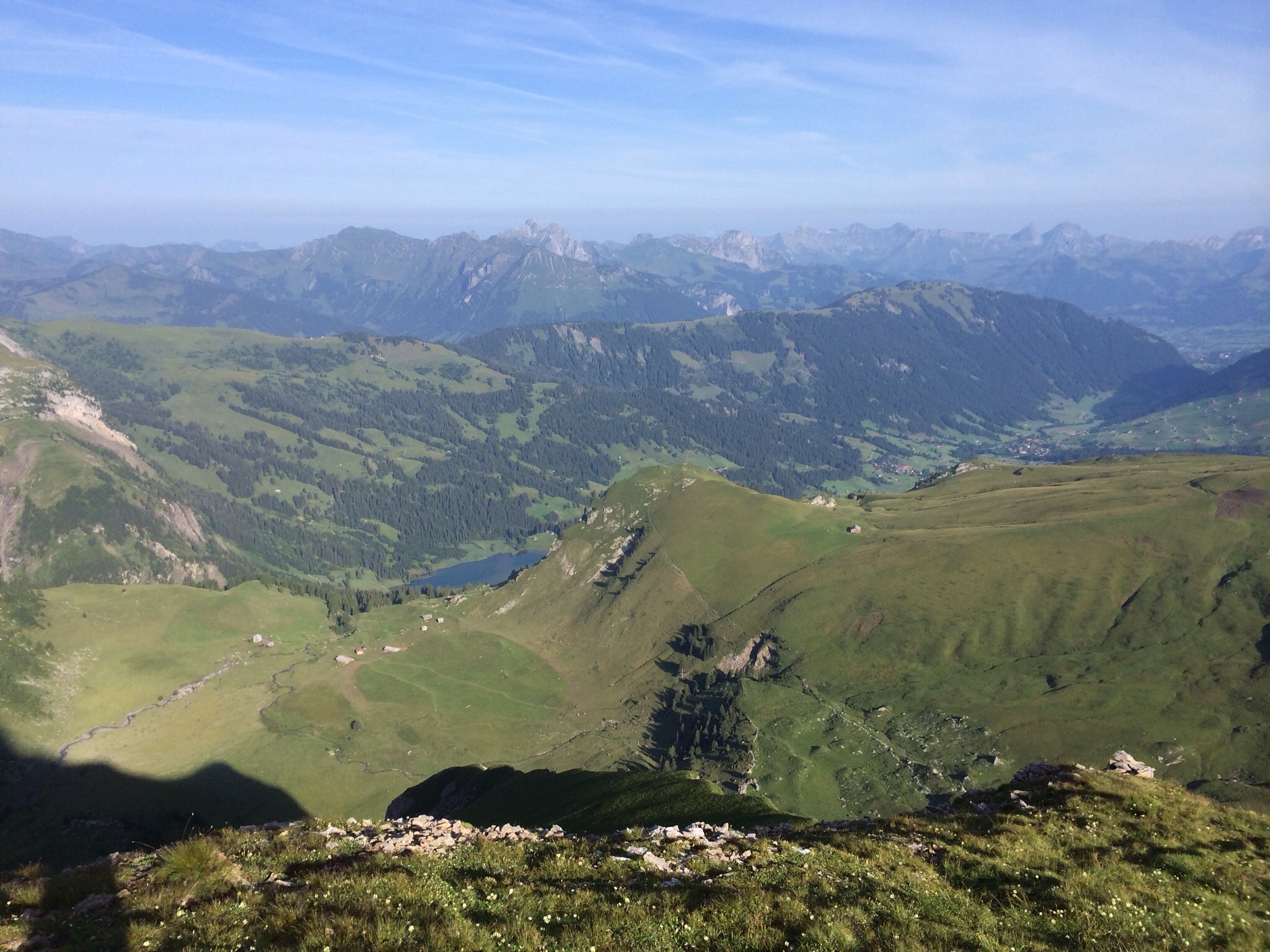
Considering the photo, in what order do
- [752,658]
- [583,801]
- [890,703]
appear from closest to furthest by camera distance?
[583,801] → [890,703] → [752,658]

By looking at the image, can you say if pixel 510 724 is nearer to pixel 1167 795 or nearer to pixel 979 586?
pixel 979 586

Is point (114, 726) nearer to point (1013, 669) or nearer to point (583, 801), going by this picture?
point (583, 801)

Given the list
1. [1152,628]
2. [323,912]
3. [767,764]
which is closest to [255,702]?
[767,764]

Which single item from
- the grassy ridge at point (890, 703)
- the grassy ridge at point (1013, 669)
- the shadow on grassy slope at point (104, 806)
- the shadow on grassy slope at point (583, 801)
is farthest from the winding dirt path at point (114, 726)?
the grassy ridge at point (1013, 669)

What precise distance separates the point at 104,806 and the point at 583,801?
138061mm

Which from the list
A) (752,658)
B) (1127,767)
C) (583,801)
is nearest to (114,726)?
(752,658)

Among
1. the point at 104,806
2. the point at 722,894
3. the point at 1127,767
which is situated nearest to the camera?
the point at 722,894

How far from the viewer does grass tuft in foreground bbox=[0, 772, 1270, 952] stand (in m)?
20.6

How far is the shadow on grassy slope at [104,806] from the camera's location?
140 m

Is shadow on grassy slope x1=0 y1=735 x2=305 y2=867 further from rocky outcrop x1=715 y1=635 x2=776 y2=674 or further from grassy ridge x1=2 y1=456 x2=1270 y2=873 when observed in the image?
rocky outcrop x1=715 y1=635 x2=776 y2=674

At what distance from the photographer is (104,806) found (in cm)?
15275

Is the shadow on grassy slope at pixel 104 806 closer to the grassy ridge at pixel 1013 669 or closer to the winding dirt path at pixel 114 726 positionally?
the winding dirt path at pixel 114 726

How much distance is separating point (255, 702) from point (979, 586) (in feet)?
618

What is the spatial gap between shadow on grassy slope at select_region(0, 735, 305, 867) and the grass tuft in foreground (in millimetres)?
138821
